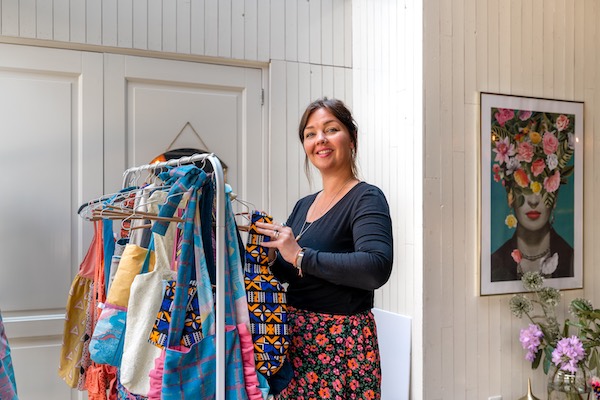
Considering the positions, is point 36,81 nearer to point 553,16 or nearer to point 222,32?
point 222,32

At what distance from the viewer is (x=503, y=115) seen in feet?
8.12

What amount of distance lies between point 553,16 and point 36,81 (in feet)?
8.11

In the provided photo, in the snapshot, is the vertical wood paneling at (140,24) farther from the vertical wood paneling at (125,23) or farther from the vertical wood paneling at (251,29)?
the vertical wood paneling at (251,29)

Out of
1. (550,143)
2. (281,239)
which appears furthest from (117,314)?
(550,143)

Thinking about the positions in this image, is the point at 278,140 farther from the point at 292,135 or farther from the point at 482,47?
the point at 482,47

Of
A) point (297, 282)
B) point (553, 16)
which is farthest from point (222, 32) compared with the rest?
point (553, 16)

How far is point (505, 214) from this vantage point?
247cm

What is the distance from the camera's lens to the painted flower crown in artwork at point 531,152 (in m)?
2.46

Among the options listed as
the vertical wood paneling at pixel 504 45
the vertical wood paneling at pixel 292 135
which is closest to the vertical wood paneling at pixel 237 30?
the vertical wood paneling at pixel 292 135

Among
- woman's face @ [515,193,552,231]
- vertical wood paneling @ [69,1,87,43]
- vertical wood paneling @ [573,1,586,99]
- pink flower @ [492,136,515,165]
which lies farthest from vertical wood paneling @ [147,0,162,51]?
vertical wood paneling @ [573,1,586,99]

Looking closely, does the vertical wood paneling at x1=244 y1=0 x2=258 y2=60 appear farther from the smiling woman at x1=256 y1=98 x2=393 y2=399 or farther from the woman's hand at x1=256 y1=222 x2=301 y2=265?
the woman's hand at x1=256 y1=222 x2=301 y2=265

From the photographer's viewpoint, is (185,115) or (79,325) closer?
(79,325)

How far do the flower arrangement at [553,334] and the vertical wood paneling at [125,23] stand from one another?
2.11 metres

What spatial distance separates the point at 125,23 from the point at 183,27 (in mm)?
255
